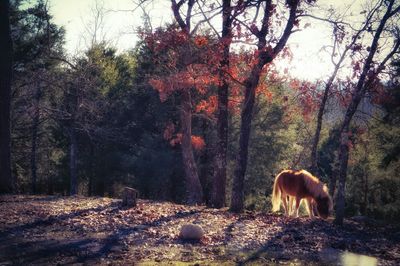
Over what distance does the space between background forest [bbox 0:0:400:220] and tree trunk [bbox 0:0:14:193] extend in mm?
5175

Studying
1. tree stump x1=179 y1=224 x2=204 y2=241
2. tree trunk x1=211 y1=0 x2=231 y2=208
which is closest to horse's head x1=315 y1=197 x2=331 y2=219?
tree trunk x1=211 y1=0 x2=231 y2=208

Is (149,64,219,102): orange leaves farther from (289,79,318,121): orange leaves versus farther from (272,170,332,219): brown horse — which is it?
(289,79,318,121): orange leaves

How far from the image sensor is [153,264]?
8.02 meters

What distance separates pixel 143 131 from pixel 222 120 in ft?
58.5

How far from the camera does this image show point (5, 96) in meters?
15.2

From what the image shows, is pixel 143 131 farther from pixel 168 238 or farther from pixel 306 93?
pixel 168 238

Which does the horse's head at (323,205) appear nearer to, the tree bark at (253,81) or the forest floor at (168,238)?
the forest floor at (168,238)

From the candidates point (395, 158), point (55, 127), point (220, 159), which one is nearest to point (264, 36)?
point (220, 159)

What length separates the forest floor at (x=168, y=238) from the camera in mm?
8492

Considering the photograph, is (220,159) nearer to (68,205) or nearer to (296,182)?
(296,182)

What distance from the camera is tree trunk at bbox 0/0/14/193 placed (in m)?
15.1

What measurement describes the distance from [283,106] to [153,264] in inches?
942

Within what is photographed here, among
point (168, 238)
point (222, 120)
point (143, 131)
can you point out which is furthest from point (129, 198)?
point (143, 131)

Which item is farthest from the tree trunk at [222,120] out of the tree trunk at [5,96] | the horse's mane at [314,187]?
the tree trunk at [5,96]
